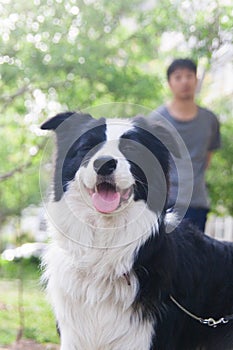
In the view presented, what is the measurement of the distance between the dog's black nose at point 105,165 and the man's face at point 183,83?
2.01 meters

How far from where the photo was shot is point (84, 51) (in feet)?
26.4

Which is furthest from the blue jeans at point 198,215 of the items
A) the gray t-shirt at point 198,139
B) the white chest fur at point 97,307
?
the white chest fur at point 97,307

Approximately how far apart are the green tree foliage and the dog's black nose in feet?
12.2

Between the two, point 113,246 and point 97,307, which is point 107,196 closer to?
point 113,246

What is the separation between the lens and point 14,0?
7855 millimetres

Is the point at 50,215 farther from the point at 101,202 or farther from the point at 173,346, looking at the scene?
the point at 173,346

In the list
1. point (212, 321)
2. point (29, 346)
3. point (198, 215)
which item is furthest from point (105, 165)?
point (29, 346)

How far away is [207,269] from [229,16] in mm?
3531

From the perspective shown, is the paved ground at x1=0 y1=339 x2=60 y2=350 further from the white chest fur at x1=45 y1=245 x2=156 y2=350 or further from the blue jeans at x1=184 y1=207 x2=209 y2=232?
the white chest fur at x1=45 y1=245 x2=156 y2=350

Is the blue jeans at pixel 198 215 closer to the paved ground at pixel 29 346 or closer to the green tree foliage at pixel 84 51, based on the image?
the paved ground at pixel 29 346

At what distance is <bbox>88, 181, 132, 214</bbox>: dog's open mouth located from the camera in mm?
4004

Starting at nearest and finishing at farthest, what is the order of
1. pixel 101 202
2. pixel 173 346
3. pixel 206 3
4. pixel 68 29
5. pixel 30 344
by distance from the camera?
pixel 101 202, pixel 173 346, pixel 30 344, pixel 206 3, pixel 68 29

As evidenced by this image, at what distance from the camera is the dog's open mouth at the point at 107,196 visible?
158 inches

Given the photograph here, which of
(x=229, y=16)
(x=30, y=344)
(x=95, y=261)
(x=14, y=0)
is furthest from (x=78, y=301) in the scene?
(x=14, y=0)
